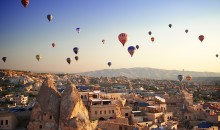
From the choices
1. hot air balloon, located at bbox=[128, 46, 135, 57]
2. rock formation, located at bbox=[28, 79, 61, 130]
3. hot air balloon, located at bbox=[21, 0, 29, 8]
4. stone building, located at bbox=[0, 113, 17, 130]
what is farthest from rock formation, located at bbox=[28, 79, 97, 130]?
hot air balloon, located at bbox=[128, 46, 135, 57]

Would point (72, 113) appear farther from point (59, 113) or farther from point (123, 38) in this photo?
point (123, 38)

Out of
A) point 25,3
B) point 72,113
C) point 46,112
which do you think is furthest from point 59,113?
point 25,3

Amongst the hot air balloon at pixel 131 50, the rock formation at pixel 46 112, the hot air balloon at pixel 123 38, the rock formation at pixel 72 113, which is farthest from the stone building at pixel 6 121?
the hot air balloon at pixel 131 50

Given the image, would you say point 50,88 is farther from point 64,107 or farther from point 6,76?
point 6,76

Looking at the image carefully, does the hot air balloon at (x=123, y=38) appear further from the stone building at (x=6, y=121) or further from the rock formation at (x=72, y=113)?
the stone building at (x=6, y=121)

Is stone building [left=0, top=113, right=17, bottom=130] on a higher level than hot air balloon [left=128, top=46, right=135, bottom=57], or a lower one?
lower

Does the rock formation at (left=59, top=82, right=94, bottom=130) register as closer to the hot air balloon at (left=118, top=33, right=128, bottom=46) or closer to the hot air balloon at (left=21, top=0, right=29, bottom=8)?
the hot air balloon at (left=21, top=0, right=29, bottom=8)

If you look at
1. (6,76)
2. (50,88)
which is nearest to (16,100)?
(50,88)
